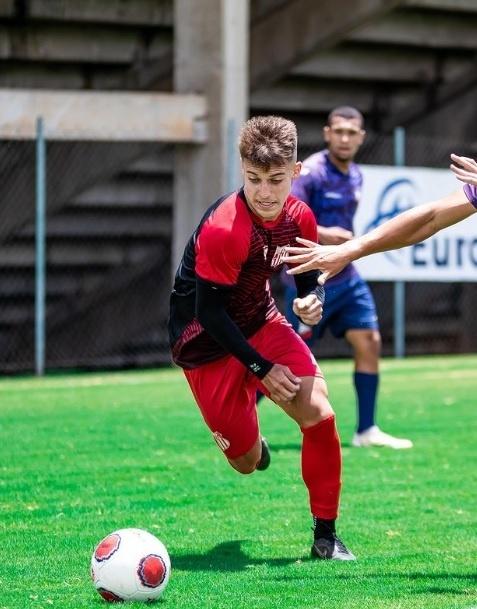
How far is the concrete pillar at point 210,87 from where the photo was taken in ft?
54.3

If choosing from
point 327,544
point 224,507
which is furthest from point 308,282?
point 224,507

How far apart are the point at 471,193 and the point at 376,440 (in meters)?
4.20

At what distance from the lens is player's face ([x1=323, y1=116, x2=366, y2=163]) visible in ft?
32.5

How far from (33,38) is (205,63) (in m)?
2.72

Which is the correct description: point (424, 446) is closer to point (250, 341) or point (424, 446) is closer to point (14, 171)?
point (250, 341)

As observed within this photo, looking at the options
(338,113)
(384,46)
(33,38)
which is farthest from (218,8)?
(338,113)

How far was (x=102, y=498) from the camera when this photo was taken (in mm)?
7770

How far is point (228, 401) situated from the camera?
6594 millimetres

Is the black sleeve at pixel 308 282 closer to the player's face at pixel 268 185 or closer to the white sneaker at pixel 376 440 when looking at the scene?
the player's face at pixel 268 185

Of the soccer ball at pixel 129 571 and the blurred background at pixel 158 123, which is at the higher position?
the blurred background at pixel 158 123

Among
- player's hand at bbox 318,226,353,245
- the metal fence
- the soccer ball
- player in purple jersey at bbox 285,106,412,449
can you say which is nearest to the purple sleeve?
the soccer ball

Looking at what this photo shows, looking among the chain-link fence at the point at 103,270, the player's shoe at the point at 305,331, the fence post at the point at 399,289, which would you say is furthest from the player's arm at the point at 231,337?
the chain-link fence at the point at 103,270

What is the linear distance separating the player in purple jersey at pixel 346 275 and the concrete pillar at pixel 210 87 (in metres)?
6.45

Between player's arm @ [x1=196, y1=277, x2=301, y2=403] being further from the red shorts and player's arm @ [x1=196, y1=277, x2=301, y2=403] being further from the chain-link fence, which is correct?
the chain-link fence
